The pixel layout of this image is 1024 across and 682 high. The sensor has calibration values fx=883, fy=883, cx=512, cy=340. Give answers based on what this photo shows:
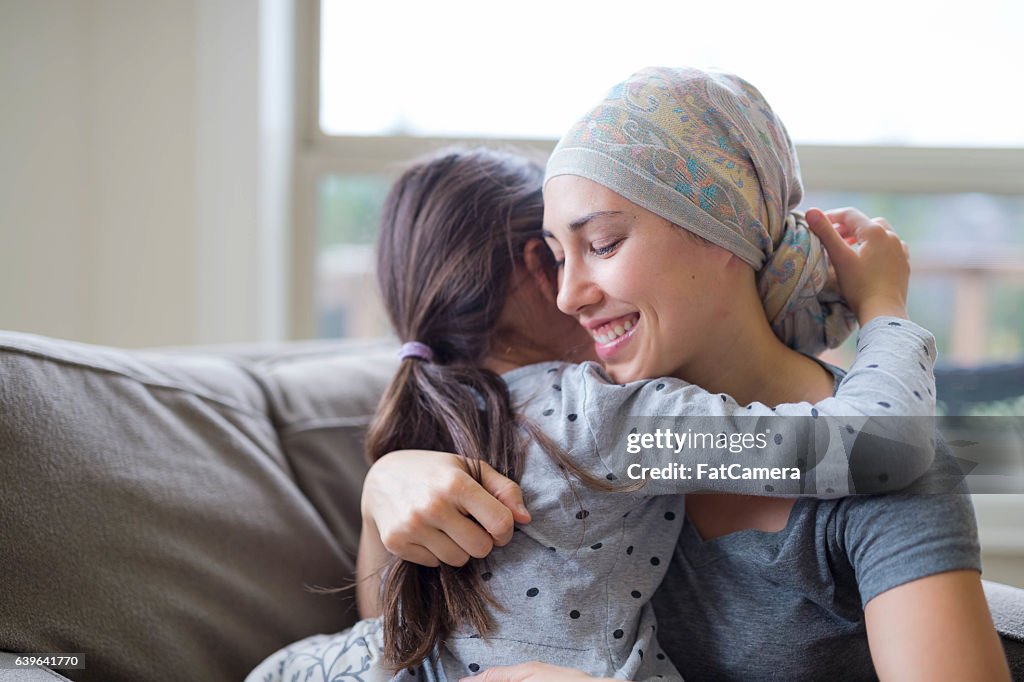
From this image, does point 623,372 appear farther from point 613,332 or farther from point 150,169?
point 150,169

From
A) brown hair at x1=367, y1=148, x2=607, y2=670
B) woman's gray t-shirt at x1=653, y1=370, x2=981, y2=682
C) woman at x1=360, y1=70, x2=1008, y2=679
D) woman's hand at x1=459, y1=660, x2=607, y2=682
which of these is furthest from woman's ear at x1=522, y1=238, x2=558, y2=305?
woman's hand at x1=459, y1=660, x2=607, y2=682

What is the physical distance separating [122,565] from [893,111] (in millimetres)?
1698

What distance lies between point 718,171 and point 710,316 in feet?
0.48

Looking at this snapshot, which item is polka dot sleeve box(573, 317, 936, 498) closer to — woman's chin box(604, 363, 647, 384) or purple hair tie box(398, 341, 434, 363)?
woman's chin box(604, 363, 647, 384)

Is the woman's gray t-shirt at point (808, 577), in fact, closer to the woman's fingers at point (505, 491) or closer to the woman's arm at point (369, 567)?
the woman's fingers at point (505, 491)

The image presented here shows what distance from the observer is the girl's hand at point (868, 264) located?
2.96 ft

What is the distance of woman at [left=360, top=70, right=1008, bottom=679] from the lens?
2.86 ft

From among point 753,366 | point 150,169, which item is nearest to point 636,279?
point 753,366

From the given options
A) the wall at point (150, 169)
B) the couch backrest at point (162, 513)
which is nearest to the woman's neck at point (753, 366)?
the couch backrest at point (162, 513)

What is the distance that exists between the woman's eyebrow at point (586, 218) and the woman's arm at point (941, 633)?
0.43m

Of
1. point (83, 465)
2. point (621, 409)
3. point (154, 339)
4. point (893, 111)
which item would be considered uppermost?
point (893, 111)

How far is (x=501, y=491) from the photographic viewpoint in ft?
2.88

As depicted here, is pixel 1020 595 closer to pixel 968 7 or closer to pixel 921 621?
pixel 921 621

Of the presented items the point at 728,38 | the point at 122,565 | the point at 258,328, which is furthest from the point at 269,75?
the point at 122,565
